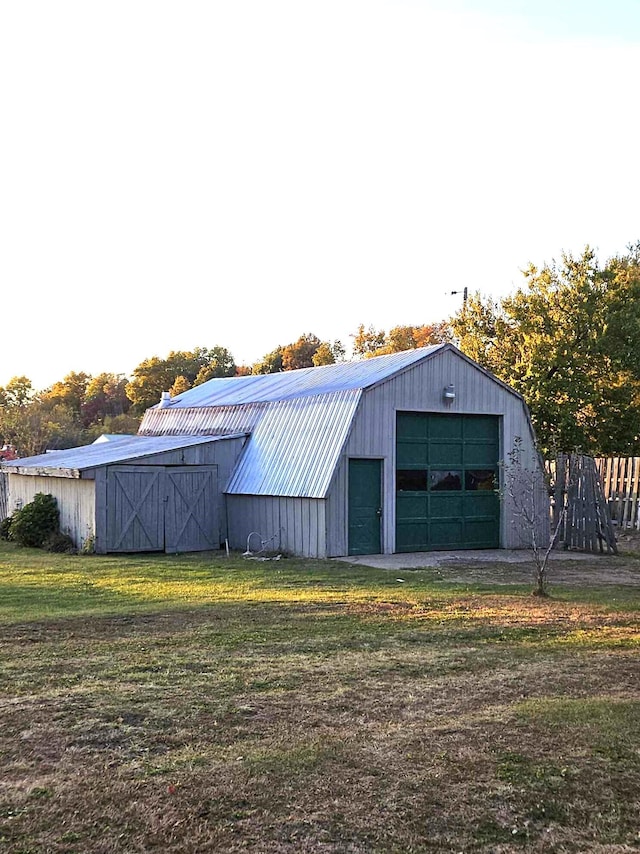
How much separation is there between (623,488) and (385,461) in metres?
7.93

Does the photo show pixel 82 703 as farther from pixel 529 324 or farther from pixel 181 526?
pixel 529 324

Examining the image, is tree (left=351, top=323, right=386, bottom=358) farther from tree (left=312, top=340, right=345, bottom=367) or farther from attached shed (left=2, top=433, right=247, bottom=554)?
attached shed (left=2, top=433, right=247, bottom=554)

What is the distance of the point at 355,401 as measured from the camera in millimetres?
17641

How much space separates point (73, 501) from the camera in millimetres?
18984

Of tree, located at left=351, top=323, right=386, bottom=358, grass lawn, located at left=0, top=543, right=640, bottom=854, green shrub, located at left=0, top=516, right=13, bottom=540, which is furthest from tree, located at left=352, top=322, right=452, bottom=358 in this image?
grass lawn, located at left=0, top=543, right=640, bottom=854

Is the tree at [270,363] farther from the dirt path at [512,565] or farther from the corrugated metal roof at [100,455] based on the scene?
the dirt path at [512,565]

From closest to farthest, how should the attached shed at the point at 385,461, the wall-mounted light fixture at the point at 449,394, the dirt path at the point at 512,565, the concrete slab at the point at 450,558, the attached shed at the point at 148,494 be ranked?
1. the dirt path at the point at 512,565
2. the concrete slab at the point at 450,558
3. the attached shed at the point at 385,461
4. the attached shed at the point at 148,494
5. the wall-mounted light fixture at the point at 449,394

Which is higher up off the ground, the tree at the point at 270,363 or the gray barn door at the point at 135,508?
the tree at the point at 270,363

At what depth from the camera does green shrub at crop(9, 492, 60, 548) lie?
774 inches

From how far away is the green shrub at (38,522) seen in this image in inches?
774

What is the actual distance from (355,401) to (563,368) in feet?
33.8

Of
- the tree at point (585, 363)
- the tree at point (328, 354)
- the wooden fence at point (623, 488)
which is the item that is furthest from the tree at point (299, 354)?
the wooden fence at point (623, 488)

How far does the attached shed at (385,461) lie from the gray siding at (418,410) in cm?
2

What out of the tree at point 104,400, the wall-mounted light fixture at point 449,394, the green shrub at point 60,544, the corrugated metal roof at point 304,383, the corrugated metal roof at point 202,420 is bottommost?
the green shrub at point 60,544
